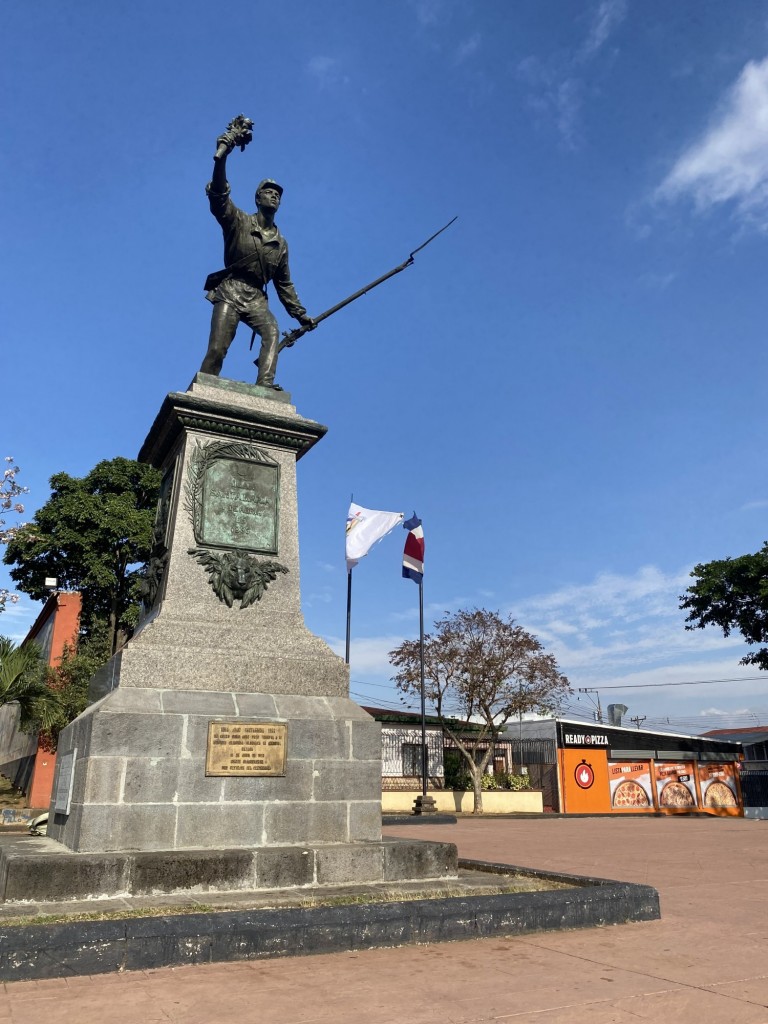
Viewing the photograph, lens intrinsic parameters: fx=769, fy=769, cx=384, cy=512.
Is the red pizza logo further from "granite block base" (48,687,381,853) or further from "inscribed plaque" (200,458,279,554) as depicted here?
"inscribed plaque" (200,458,279,554)

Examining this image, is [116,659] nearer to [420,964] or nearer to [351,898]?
[351,898]

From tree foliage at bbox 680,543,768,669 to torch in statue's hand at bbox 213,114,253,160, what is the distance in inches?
1285

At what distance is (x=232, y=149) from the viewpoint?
26.9 ft

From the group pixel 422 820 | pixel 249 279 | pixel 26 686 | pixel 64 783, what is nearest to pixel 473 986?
pixel 64 783

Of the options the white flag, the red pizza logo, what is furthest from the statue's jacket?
the red pizza logo

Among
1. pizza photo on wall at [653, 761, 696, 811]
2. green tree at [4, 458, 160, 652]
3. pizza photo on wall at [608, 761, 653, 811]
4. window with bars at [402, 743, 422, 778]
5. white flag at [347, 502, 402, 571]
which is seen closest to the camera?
white flag at [347, 502, 402, 571]

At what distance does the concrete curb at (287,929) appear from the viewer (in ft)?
14.4

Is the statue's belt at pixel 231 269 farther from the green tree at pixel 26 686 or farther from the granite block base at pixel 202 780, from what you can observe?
the green tree at pixel 26 686

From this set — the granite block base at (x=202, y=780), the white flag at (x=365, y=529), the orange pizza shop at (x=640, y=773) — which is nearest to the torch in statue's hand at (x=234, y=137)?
the granite block base at (x=202, y=780)

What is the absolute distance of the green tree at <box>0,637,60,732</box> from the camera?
615 inches

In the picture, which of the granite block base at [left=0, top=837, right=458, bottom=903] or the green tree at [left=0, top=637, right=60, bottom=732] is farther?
the green tree at [left=0, top=637, right=60, bottom=732]

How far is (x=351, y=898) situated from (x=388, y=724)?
93.2ft

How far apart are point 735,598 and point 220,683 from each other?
112ft

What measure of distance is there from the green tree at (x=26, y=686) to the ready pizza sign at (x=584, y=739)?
2359cm
